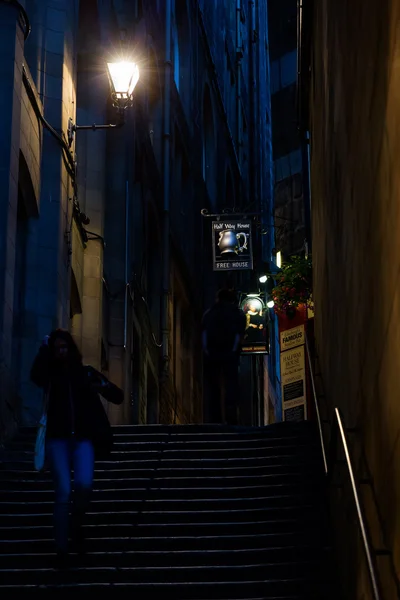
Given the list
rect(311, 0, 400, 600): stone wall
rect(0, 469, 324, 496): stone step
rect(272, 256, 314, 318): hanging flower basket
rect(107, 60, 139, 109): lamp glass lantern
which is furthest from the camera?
rect(272, 256, 314, 318): hanging flower basket

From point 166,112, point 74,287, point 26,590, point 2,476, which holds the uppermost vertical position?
point 166,112

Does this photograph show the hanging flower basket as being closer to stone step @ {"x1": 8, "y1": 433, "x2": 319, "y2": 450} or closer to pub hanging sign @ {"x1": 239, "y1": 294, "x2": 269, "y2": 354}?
stone step @ {"x1": 8, "y1": 433, "x2": 319, "y2": 450}

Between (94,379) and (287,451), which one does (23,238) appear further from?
(94,379)

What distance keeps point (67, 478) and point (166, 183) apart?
19.0 metres

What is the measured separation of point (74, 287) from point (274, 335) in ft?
94.6

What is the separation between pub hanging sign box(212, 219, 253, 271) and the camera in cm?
3109

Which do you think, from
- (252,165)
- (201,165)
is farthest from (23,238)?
(252,165)

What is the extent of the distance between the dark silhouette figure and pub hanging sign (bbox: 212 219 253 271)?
15.5 metres

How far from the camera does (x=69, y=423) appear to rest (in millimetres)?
9711

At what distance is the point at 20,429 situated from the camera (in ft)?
46.9

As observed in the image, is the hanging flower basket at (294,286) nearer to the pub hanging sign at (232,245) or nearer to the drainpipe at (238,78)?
the pub hanging sign at (232,245)

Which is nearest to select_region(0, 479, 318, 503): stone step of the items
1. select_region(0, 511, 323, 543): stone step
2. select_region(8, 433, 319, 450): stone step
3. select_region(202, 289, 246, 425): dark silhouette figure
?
select_region(0, 511, 323, 543): stone step

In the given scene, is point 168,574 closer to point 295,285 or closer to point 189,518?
point 189,518

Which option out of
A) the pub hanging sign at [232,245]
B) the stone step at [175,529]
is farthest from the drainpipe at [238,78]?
the stone step at [175,529]
